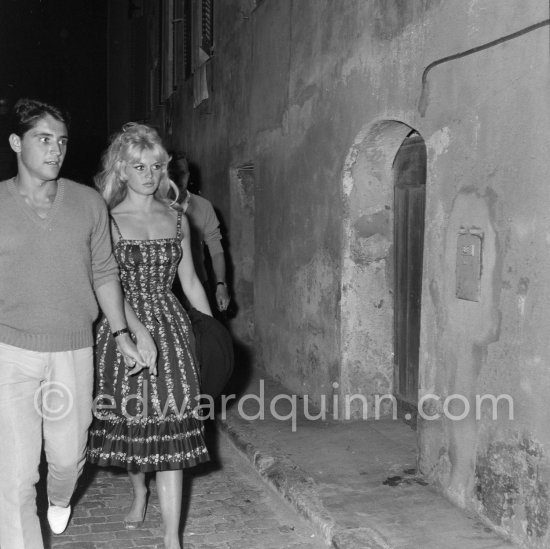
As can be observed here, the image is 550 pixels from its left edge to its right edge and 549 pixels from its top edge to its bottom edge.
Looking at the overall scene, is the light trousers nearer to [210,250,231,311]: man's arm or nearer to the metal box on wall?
the metal box on wall

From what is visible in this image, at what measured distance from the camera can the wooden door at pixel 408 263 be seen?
537 cm

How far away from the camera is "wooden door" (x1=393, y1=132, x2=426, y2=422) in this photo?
5.37 metres

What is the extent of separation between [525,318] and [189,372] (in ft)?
5.36

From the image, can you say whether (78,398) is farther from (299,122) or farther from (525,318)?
(299,122)

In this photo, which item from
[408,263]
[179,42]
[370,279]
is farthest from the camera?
[179,42]

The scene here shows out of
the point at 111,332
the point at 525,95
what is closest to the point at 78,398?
the point at 111,332

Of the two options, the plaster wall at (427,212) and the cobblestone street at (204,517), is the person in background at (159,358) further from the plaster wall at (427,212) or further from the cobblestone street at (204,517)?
the plaster wall at (427,212)

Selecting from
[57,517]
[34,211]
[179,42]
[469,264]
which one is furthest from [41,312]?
[179,42]

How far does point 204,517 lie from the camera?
14.1 ft

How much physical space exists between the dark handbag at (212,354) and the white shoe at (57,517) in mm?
922

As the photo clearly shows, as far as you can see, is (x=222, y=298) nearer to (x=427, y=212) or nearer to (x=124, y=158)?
(x=427, y=212)

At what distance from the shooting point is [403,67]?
463 cm

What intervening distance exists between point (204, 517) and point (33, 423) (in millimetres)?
1511

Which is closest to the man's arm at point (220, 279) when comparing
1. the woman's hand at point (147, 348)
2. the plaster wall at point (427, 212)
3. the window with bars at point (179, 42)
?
the plaster wall at point (427, 212)
